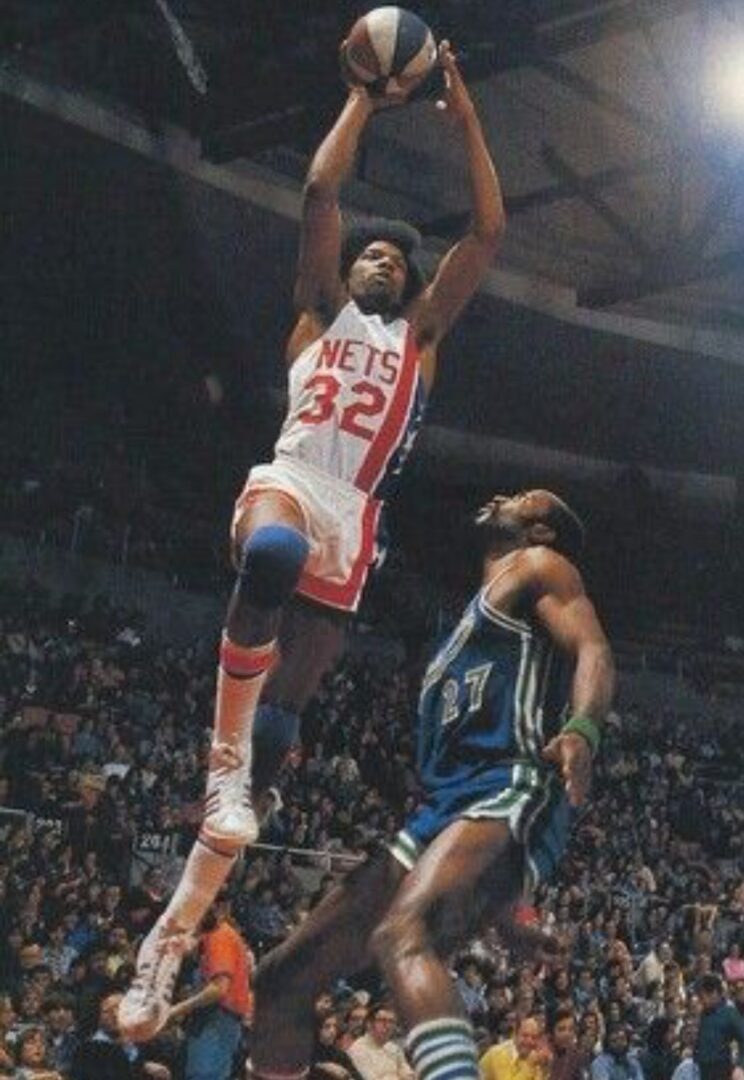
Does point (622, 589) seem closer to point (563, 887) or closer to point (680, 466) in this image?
point (680, 466)

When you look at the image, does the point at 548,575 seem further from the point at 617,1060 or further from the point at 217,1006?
the point at 617,1060

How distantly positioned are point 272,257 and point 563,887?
8.97 m

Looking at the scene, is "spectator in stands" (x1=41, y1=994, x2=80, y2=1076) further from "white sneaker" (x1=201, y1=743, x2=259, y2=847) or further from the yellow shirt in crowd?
"white sneaker" (x1=201, y1=743, x2=259, y2=847)

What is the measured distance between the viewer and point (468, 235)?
5.60 m

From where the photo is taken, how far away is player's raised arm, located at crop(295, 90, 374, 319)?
5301 mm

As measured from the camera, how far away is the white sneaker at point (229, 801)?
5.05 m

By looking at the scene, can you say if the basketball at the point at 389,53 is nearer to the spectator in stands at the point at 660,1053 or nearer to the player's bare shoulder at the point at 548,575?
the player's bare shoulder at the point at 548,575

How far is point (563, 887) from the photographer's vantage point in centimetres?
1809

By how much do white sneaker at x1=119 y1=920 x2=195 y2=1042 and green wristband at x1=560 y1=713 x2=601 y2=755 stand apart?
1.44 metres

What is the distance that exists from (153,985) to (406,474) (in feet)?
75.4

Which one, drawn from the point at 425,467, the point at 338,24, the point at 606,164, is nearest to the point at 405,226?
the point at 338,24

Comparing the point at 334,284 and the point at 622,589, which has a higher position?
the point at 334,284

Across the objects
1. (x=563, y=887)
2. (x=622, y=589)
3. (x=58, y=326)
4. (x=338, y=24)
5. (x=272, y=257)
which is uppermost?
(x=338, y=24)

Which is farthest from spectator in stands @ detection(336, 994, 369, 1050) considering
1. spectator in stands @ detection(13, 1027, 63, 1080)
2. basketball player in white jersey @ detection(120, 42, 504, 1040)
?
basketball player in white jersey @ detection(120, 42, 504, 1040)
